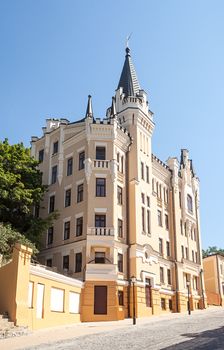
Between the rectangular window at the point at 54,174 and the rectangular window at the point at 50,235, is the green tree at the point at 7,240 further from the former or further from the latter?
the rectangular window at the point at 54,174

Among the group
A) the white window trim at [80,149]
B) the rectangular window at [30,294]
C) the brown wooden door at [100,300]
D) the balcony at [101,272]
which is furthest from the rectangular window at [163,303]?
the rectangular window at [30,294]

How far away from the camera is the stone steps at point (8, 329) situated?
706 inches

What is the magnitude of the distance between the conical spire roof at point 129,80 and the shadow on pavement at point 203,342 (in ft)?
97.2

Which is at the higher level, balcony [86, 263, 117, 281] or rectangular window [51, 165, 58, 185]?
rectangular window [51, 165, 58, 185]

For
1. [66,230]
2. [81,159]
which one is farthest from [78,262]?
[81,159]

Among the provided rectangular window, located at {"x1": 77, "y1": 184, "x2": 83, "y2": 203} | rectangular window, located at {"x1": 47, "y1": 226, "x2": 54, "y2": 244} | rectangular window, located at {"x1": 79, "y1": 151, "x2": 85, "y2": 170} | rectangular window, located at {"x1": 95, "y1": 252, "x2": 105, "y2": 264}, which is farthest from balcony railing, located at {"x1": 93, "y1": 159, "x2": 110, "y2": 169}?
rectangular window, located at {"x1": 95, "y1": 252, "x2": 105, "y2": 264}

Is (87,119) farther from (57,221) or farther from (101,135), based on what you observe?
(57,221)

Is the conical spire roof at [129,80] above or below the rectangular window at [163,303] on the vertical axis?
above

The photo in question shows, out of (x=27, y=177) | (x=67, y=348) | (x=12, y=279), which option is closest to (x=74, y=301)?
(x=12, y=279)

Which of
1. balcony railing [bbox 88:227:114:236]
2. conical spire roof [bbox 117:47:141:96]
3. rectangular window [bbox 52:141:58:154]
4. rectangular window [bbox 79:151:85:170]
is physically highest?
conical spire roof [bbox 117:47:141:96]

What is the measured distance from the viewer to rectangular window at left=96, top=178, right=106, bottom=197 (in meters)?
35.0

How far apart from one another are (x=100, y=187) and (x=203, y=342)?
71.6 ft

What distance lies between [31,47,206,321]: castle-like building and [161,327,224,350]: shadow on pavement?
47.1 ft

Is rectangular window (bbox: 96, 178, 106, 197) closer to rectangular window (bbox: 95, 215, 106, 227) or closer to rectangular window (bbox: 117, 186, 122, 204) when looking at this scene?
rectangular window (bbox: 117, 186, 122, 204)
